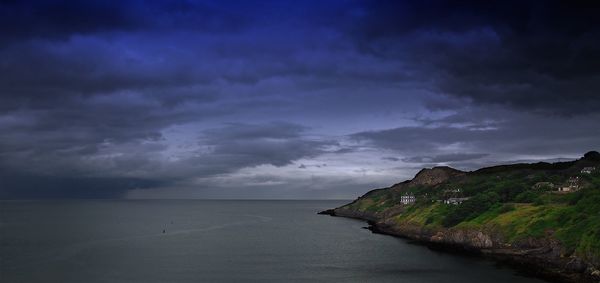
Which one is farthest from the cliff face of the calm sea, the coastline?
the calm sea

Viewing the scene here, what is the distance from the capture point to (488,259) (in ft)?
422

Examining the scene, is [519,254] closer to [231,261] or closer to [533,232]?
[533,232]

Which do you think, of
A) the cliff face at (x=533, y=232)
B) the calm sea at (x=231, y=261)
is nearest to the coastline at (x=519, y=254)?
the cliff face at (x=533, y=232)

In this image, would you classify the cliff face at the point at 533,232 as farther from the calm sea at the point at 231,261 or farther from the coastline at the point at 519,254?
the calm sea at the point at 231,261

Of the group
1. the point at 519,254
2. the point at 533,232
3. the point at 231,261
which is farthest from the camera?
the point at 533,232

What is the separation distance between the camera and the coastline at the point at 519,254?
100 meters

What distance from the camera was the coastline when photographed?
100169 millimetres

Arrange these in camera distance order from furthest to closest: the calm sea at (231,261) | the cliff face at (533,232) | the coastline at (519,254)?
the calm sea at (231,261) < the cliff face at (533,232) < the coastline at (519,254)

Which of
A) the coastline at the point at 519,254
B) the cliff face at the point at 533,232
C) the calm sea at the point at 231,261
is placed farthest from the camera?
the calm sea at the point at 231,261

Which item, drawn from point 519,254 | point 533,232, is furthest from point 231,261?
point 533,232

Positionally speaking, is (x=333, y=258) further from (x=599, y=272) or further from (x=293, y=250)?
(x=599, y=272)

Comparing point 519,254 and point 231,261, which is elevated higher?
point 519,254

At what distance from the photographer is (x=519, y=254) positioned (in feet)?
417

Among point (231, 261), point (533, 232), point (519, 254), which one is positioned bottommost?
point (231, 261)
